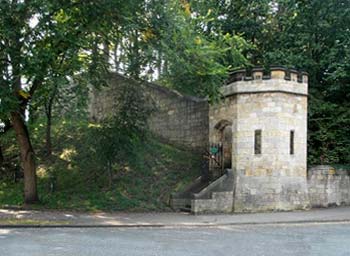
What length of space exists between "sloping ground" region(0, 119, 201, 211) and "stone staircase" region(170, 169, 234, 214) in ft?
1.52

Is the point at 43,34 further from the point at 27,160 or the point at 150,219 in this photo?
the point at 150,219

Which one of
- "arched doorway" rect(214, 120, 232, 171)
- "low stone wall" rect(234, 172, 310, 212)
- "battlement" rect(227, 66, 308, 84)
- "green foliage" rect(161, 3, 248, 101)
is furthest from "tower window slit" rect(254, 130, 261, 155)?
"green foliage" rect(161, 3, 248, 101)

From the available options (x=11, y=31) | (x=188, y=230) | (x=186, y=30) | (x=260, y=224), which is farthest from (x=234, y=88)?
(x=11, y=31)

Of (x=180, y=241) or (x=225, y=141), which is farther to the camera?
(x=225, y=141)

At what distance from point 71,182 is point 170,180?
13.3 feet

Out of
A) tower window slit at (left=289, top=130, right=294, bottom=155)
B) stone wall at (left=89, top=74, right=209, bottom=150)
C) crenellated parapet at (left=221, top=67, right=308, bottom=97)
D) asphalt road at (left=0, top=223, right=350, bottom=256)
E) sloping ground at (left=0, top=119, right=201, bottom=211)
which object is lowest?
asphalt road at (left=0, top=223, right=350, bottom=256)

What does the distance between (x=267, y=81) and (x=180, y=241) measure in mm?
8976

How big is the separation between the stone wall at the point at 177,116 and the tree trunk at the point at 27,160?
15.6 ft

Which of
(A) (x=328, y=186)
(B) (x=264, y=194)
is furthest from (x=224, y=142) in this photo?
(A) (x=328, y=186)

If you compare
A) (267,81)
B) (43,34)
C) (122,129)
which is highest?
(43,34)

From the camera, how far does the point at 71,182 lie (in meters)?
19.8

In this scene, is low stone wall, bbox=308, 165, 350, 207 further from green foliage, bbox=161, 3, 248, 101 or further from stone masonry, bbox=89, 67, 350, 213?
green foliage, bbox=161, 3, 248, 101

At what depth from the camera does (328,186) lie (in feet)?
63.6

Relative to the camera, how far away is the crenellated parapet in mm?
Answer: 18016
